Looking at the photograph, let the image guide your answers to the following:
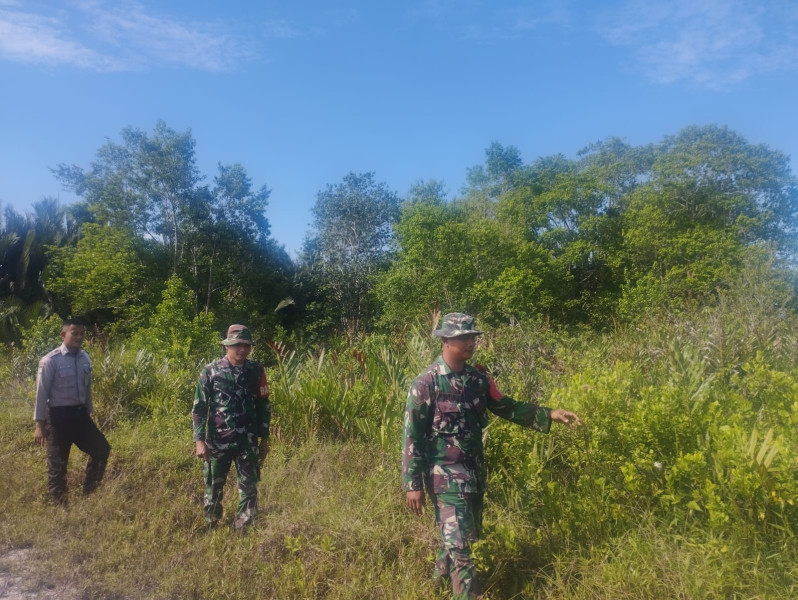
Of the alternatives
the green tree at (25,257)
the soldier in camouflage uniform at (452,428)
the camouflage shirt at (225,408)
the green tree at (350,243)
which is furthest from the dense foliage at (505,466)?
the green tree at (350,243)

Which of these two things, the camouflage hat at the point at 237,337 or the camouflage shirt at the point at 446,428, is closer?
the camouflage shirt at the point at 446,428

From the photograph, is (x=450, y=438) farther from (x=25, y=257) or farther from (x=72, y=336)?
(x=25, y=257)

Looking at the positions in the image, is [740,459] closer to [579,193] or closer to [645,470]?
[645,470]

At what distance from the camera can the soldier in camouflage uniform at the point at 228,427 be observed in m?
3.80

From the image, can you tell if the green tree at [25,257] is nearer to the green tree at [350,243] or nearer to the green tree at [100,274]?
the green tree at [100,274]

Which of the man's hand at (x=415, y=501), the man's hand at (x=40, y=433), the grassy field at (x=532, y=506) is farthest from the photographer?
the man's hand at (x=40, y=433)

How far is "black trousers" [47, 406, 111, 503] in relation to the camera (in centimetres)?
429

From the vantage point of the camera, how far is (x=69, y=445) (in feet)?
14.5

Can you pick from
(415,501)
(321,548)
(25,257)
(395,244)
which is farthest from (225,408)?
(395,244)

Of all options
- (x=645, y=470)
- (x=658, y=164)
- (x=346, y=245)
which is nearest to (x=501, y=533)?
(x=645, y=470)

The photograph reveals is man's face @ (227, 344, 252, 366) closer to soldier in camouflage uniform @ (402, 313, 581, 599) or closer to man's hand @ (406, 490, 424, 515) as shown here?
soldier in camouflage uniform @ (402, 313, 581, 599)

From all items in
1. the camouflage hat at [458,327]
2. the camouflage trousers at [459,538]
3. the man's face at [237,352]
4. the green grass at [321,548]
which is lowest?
the green grass at [321,548]

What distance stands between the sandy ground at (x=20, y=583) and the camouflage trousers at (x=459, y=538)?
206 cm

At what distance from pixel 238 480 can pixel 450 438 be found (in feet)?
5.87
